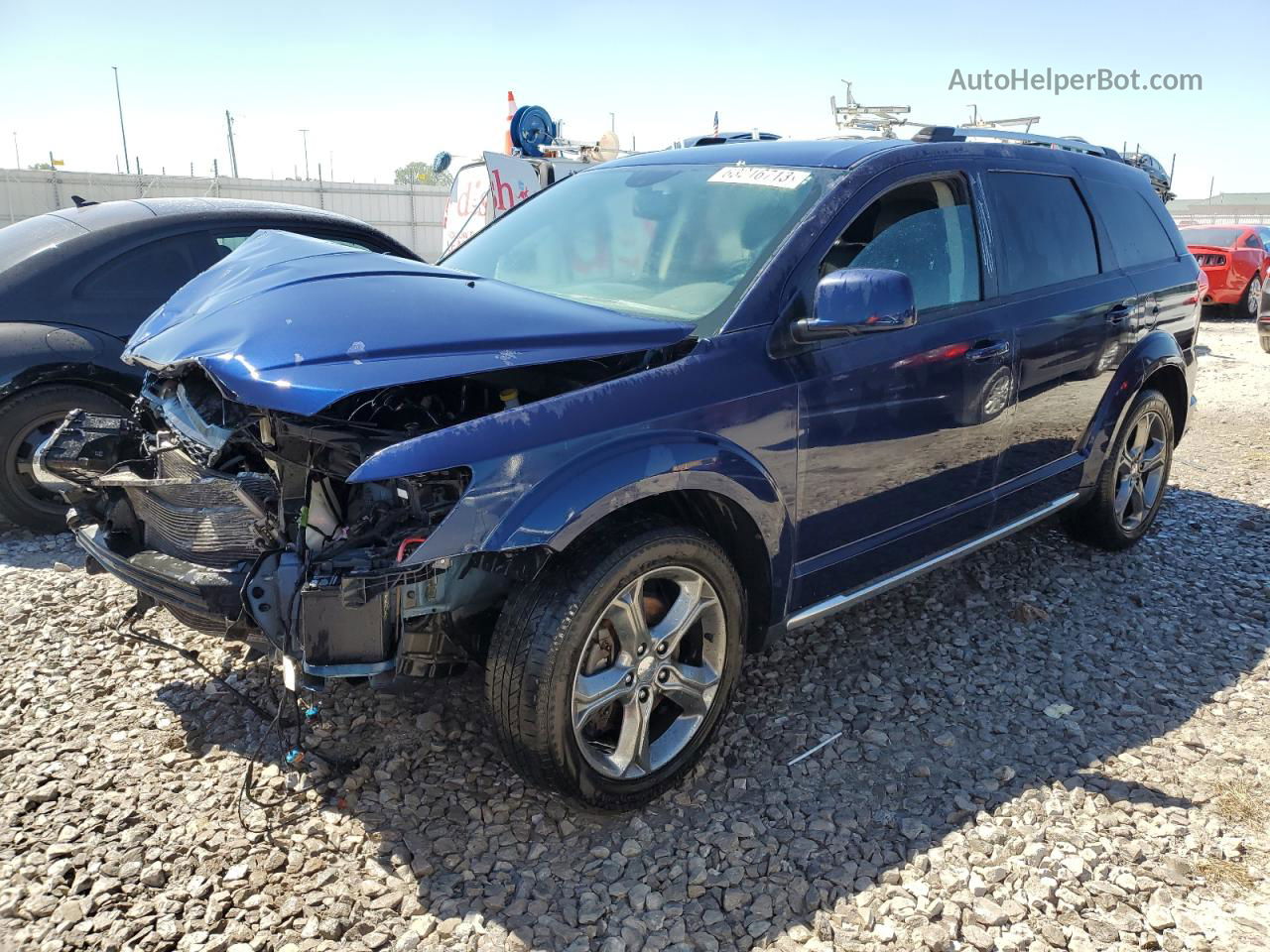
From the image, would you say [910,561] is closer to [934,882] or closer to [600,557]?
[934,882]

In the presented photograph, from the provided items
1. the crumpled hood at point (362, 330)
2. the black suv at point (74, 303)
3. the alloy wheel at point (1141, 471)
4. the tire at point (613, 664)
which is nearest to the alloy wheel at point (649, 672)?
the tire at point (613, 664)

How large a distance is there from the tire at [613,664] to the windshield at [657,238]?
73 cm

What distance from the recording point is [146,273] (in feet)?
16.3

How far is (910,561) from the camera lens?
3385 millimetres

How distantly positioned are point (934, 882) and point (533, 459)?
1563 millimetres

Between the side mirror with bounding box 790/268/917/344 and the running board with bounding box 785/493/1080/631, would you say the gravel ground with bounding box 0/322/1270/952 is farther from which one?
the side mirror with bounding box 790/268/917/344

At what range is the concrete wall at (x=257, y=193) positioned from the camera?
20.8 meters

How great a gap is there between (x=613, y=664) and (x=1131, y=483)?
11.1 feet

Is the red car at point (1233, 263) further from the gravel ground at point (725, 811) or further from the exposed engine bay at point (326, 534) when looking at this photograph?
the exposed engine bay at point (326, 534)

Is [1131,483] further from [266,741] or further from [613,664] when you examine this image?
[266,741]

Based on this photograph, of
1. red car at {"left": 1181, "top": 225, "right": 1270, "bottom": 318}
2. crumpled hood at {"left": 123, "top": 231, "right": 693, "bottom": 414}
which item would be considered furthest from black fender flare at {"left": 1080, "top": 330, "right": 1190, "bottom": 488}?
red car at {"left": 1181, "top": 225, "right": 1270, "bottom": 318}

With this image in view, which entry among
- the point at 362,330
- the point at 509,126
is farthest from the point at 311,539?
the point at 509,126

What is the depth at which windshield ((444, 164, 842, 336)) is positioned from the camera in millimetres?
2932

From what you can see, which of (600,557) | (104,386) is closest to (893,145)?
→ (600,557)
